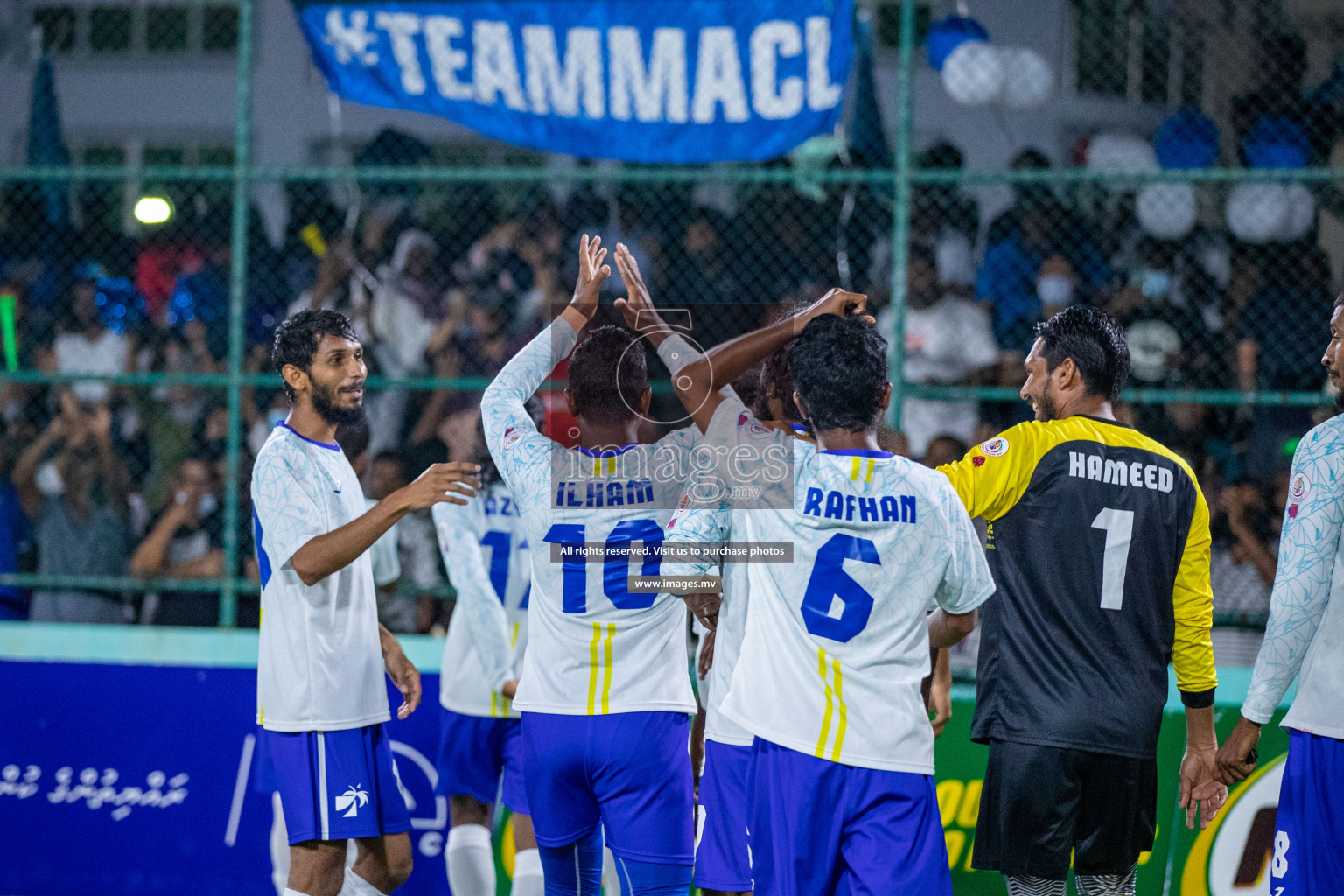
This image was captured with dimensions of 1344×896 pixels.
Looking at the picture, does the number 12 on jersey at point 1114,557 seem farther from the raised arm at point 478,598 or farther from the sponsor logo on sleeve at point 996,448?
the raised arm at point 478,598

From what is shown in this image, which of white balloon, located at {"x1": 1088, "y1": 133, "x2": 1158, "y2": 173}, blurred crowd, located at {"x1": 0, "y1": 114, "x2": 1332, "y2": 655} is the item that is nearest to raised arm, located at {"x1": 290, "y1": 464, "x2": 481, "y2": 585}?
blurred crowd, located at {"x1": 0, "y1": 114, "x2": 1332, "y2": 655}

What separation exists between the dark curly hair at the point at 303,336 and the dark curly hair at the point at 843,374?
66.2 inches

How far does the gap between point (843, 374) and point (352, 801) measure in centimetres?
200

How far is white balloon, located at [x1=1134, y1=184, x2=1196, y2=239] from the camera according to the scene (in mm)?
7426

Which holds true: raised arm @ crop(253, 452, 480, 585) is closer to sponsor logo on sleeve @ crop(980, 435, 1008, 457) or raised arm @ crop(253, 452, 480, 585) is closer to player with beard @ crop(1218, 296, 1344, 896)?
sponsor logo on sleeve @ crop(980, 435, 1008, 457)

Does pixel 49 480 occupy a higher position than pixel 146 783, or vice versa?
pixel 49 480

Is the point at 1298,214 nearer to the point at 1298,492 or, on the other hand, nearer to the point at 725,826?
the point at 1298,492

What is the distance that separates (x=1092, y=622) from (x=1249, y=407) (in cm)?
372

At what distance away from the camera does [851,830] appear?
9.88 feet

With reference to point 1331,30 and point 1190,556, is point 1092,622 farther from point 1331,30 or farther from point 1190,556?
point 1331,30

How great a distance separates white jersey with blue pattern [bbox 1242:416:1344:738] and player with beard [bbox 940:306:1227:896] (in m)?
0.31

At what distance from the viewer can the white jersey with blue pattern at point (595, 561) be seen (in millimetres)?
3596

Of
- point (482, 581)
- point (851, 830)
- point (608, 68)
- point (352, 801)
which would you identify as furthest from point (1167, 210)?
point (352, 801)

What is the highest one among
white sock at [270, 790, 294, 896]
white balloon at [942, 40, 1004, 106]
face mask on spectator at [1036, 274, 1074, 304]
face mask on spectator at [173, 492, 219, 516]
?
white balloon at [942, 40, 1004, 106]
